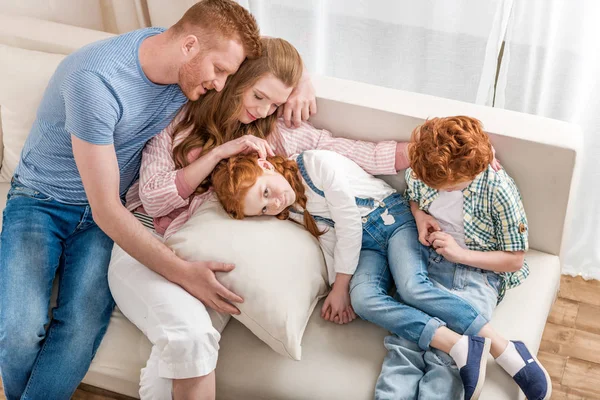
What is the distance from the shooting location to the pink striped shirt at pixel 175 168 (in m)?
1.88

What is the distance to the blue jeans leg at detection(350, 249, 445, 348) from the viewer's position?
5.48 ft

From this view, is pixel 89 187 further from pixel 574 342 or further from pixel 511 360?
pixel 574 342

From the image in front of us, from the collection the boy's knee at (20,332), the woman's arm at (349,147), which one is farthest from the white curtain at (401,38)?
the boy's knee at (20,332)

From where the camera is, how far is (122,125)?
183 cm

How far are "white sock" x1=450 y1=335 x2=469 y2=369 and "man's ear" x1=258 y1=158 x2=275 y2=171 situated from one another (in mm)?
642

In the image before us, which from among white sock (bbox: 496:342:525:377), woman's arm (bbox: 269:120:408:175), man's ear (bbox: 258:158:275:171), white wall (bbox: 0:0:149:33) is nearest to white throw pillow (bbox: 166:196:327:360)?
man's ear (bbox: 258:158:275:171)

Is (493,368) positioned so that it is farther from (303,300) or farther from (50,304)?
(50,304)

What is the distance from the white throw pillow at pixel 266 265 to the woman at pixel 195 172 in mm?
63

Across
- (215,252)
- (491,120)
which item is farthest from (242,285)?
(491,120)

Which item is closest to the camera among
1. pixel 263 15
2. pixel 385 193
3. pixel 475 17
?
pixel 385 193

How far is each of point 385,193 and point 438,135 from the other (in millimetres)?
302

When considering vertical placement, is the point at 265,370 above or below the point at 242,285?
below

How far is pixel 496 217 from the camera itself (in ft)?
5.75

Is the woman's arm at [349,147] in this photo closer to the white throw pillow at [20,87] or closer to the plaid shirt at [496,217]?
the plaid shirt at [496,217]
